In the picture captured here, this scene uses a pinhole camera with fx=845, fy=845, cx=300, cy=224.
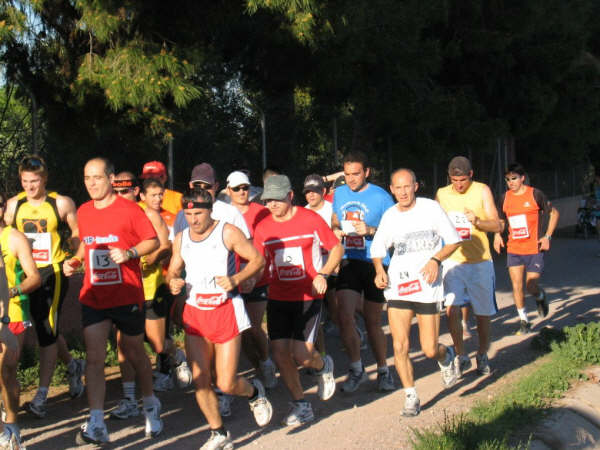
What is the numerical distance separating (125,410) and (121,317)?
3.37 ft

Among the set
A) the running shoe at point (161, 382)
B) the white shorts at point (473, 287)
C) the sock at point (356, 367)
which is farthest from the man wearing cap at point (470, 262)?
the running shoe at point (161, 382)

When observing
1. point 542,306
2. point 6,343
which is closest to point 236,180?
point 6,343

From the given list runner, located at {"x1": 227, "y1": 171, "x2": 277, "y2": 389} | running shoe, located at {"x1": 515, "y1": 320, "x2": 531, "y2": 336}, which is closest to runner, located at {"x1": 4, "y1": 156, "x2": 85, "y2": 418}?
runner, located at {"x1": 227, "y1": 171, "x2": 277, "y2": 389}

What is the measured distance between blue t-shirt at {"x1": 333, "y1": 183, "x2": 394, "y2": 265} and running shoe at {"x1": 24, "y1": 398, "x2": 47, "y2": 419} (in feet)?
9.78

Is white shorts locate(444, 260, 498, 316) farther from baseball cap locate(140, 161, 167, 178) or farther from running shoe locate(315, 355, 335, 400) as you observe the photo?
baseball cap locate(140, 161, 167, 178)

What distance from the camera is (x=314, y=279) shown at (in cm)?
667

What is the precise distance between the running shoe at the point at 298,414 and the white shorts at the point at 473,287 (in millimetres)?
2225

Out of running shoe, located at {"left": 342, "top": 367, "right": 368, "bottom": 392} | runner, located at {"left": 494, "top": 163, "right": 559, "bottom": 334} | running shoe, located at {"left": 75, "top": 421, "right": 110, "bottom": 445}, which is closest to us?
running shoe, located at {"left": 75, "top": 421, "right": 110, "bottom": 445}

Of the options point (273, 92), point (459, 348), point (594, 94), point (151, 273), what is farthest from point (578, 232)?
point (151, 273)

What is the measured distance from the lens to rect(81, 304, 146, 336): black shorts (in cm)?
623

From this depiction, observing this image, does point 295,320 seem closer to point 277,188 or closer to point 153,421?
point 277,188

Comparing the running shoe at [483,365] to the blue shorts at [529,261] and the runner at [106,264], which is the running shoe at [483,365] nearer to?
the blue shorts at [529,261]

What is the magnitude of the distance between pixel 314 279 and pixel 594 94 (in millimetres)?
20978

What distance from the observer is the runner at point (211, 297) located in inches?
232
